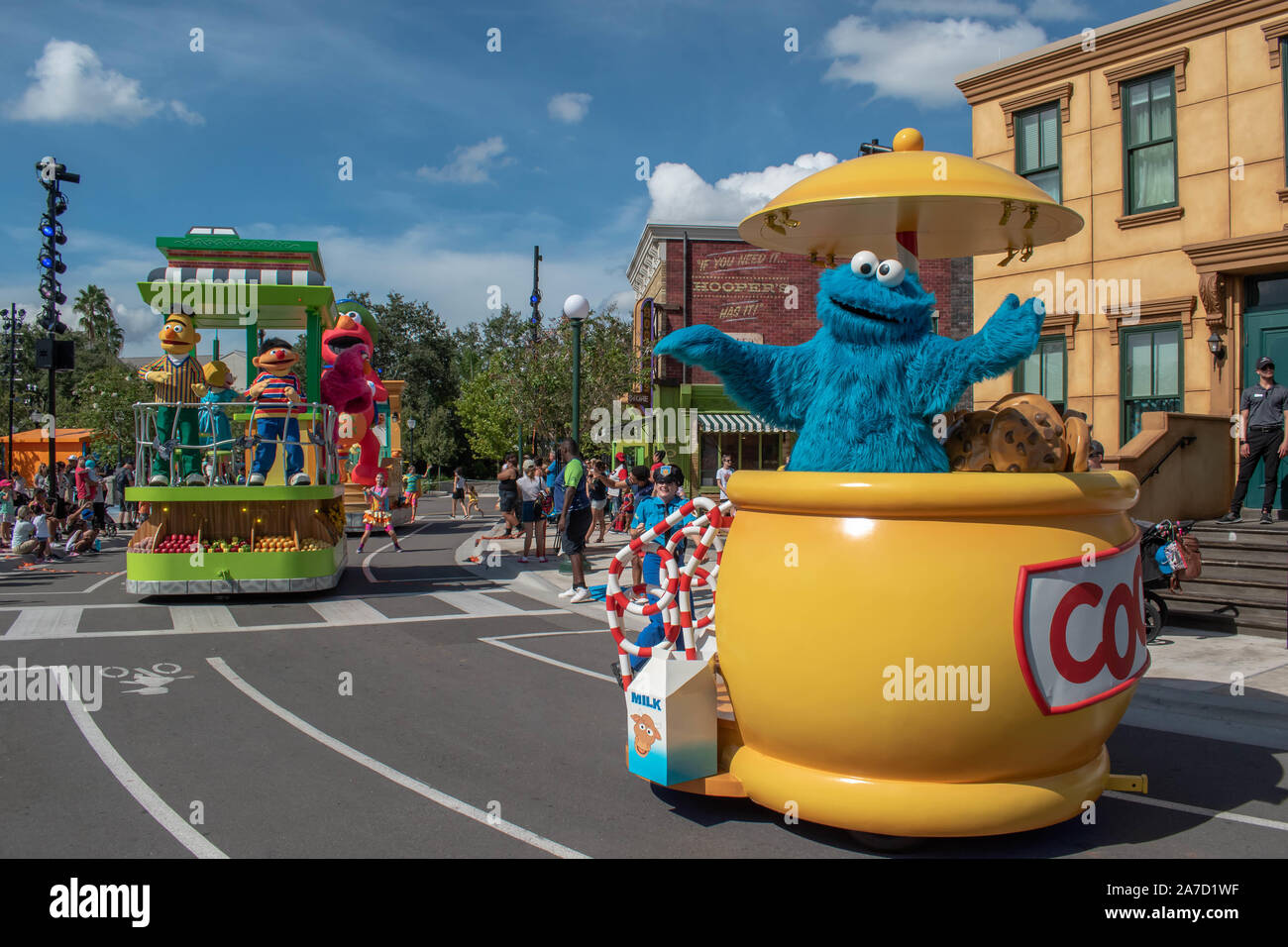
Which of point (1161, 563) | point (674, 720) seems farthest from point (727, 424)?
point (674, 720)

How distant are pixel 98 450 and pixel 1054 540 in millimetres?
34254

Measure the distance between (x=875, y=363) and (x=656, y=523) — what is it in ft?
6.99

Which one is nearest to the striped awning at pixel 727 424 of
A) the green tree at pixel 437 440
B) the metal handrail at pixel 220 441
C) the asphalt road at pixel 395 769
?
the metal handrail at pixel 220 441

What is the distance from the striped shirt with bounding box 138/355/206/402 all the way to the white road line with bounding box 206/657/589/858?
18.9 ft

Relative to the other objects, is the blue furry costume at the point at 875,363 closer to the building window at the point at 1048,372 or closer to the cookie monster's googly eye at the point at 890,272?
the cookie monster's googly eye at the point at 890,272

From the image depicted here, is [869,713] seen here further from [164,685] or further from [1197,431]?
[1197,431]

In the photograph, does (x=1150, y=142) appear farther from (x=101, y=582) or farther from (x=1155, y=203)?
(x=101, y=582)

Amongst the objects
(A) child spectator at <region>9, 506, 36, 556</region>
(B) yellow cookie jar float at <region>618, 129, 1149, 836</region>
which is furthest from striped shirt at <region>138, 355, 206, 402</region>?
(B) yellow cookie jar float at <region>618, 129, 1149, 836</region>

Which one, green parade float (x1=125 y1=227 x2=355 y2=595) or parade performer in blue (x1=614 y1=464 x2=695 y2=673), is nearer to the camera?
parade performer in blue (x1=614 y1=464 x2=695 y2=673)

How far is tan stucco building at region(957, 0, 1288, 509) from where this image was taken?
10.8 metres

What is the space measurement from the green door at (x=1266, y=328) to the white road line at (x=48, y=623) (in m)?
13.1

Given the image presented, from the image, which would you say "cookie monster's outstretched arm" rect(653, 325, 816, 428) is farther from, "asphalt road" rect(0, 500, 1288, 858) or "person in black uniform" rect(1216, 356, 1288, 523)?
"person in black uniform" rect(1216, 356, 1288, 523)

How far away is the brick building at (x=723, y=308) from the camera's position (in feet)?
93.8
